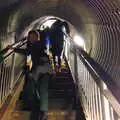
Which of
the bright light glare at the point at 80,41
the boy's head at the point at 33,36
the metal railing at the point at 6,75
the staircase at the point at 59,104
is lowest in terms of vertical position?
the staircase at the point at 59,104

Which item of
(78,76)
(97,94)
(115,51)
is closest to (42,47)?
(78,76)

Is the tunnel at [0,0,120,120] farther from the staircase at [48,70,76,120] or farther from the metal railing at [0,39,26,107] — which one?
the staircase at [48,70,76,120]

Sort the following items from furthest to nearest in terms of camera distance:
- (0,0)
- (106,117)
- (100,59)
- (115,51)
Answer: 1. (100,59)
2. (0,0)
3. (115,51)
4. (106,117)

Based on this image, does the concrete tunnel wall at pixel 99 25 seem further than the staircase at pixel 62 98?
Yes

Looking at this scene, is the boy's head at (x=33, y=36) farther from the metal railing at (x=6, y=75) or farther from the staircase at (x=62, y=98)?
the staircase at (x=62, y=98)

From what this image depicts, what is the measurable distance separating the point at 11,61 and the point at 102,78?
3.75 m

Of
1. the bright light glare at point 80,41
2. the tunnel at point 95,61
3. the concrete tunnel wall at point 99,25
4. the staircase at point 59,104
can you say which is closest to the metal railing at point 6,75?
the tunnel at point 95,61

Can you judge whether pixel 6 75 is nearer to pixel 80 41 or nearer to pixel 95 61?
pixel 95 61

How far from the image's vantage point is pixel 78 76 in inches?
230

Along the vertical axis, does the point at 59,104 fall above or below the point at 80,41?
below

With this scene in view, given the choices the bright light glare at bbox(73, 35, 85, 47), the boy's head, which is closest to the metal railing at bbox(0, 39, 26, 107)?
the boy's head

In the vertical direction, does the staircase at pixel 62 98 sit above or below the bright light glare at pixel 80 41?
below

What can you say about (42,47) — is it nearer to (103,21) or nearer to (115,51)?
(115,51)

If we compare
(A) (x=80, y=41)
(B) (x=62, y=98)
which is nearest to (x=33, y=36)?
(B) (x=62, y=98)
